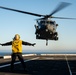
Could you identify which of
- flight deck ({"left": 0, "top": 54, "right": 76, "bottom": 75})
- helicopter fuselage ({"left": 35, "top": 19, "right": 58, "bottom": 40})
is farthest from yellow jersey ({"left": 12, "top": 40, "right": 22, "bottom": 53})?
helicopter fuselage ({"left": 35, "top": 19, "right": 58, "bottom": 40})

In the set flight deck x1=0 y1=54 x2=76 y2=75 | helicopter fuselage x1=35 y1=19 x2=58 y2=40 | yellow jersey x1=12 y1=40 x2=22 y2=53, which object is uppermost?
helicopter fuselage x1=35 y1=19 x2=58 y2=40

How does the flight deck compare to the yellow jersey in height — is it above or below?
below

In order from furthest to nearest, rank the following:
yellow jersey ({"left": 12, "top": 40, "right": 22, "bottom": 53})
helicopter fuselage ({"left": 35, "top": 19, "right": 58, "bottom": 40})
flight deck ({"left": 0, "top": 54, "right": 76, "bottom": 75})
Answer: helicopter fuselage ({"left": 35, "top": 19, "right": 58, "bottom": 40}), yellow jersey ({"left": 12, "top": 40, "right": 22, "bottom": 53}), flight deck ({"left": 0, "top": 54, "right": 76, "bottom": 75})

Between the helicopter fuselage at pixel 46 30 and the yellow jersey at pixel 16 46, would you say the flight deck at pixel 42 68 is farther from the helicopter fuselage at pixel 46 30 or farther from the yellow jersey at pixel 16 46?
the helicopter fuselage at pixel 46 30

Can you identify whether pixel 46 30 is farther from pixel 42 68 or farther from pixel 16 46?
pixel 16 46

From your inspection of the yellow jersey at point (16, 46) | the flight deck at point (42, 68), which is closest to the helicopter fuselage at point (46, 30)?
the flight deck at point (42, 68)

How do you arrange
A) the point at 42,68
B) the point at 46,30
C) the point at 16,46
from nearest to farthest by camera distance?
the point at 16,46, the point at 42,68, the point at 46,30

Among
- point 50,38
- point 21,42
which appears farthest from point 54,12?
point 21,42

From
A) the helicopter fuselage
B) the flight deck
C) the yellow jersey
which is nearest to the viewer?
the flight deck

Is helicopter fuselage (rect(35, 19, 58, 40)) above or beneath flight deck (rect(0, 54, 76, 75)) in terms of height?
above

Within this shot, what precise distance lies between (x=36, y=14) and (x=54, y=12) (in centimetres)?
276

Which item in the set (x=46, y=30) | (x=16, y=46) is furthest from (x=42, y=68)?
(x=46, y=30)

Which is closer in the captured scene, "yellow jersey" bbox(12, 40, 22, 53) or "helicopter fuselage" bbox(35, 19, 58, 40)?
"yellow jersey" bbox(12, 40, 22, 53)

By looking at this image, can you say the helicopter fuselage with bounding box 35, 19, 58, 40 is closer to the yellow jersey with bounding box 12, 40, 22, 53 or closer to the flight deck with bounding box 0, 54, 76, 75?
the flight deck with bounding box 0, 54, 76, 75
